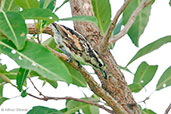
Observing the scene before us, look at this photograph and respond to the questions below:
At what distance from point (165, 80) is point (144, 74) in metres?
0.11

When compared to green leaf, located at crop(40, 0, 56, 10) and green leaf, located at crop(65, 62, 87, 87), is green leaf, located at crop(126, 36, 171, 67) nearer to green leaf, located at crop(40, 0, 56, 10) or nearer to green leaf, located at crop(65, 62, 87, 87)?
green leaf, located at crop(65, 62, 87, 87)

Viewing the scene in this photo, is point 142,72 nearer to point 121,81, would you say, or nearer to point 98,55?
point 121,81

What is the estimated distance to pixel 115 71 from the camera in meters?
1.40

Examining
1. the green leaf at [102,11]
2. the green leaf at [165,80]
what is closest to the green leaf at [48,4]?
the green leaf at [102,11]

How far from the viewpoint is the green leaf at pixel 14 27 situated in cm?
86

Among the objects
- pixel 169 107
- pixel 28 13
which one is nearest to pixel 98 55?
pixel 28 13

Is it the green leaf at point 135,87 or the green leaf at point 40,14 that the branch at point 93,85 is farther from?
the green leaf at point 135,87

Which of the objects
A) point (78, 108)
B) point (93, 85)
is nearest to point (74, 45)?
point (93, 85)

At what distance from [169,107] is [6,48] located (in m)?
0.80

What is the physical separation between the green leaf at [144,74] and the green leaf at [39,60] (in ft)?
2.86

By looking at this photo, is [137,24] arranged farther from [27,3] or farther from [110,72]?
[27,3]

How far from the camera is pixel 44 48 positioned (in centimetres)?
91

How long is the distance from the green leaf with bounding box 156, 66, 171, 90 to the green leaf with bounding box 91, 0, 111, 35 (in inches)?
15.3

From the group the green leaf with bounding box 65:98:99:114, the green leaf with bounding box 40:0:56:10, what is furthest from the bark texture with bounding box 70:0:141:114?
the green leaf with bounding box 40:0:56:10
